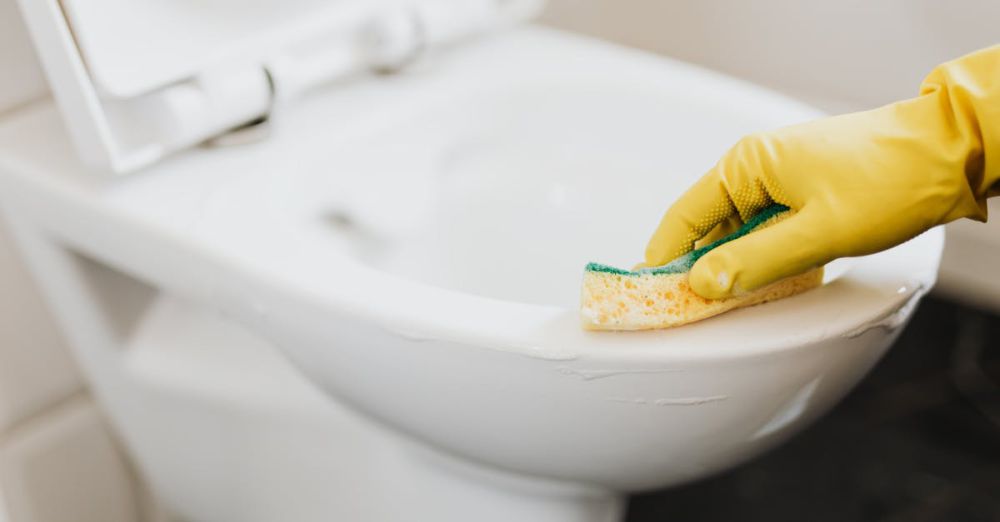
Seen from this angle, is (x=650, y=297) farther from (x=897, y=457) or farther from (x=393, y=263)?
(x=897, y=457)

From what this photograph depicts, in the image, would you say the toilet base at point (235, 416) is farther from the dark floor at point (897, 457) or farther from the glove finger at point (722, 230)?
the dark floor at point (897, 457)

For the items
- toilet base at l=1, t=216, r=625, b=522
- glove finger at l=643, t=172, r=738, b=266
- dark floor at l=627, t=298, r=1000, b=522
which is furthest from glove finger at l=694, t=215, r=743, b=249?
dark floor at l=627, t=298, r=1000, b=522

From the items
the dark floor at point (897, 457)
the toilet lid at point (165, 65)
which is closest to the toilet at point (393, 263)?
the toilet lid at point (165, 65)

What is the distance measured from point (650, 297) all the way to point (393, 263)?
0.25 meters

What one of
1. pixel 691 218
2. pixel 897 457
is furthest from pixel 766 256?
pixel 897 457

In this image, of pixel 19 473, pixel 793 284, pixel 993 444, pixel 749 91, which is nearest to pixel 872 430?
pixel 993 444

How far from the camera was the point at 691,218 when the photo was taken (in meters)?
→ 0.46

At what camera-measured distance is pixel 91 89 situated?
543 millimetres

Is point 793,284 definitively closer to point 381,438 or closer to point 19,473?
point 381,438

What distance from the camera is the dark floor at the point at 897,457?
0.89m

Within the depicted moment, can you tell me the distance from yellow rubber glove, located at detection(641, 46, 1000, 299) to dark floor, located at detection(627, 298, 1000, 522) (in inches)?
19.6

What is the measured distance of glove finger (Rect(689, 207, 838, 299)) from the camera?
1.38 feet

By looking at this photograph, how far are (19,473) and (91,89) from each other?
0.30 meters

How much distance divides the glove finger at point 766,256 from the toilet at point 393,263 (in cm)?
2
